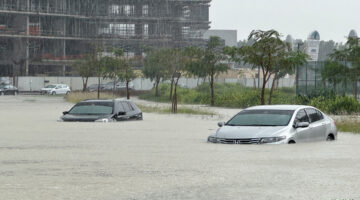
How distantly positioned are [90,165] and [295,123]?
6767 mm

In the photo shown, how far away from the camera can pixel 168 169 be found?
47.9ft

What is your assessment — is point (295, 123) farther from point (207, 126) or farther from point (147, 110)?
point (147, 110)

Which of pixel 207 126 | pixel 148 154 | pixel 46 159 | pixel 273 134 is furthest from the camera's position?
pixel 207 126

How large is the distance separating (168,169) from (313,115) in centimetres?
760

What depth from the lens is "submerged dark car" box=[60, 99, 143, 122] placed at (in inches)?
1217

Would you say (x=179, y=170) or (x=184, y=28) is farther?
(x=184, y=28)

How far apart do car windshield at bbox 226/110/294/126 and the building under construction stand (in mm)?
94902

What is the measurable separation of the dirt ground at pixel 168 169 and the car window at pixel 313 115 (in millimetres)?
752

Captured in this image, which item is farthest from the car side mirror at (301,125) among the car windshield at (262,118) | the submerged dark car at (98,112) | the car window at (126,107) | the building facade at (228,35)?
the building facade at (228,35)

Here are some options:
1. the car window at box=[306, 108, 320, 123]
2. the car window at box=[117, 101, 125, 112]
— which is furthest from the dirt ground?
the car window at box=[117, 101, 125, 112]

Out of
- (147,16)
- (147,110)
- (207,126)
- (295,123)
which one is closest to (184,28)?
(147,16)

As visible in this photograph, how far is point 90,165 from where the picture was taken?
15.2m

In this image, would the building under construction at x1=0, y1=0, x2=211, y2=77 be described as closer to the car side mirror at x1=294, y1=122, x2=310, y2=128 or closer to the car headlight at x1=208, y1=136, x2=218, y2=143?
the car headlight at x1=208, y1=136, x2=218, y2=143

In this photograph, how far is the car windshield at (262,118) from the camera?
66.6ft
